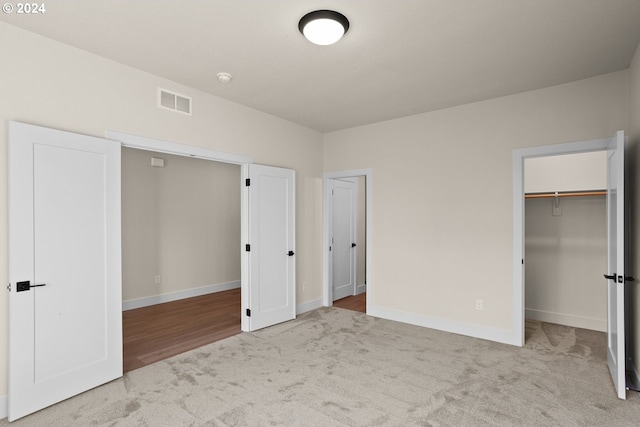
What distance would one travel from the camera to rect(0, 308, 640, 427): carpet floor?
94.6 inches

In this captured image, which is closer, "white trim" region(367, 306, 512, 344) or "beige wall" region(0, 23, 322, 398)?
"beige wall" region(0, 23, 322, 398)

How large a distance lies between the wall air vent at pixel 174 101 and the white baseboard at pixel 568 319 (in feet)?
16.3

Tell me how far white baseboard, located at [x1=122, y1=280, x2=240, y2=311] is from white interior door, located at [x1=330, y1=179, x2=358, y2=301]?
87.1 inches

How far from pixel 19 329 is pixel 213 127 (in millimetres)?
2493

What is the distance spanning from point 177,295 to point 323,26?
504 centimetres

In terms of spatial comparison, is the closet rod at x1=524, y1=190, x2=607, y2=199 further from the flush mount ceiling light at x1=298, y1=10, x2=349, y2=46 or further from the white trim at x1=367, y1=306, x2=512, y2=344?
the flush mount ceiling light at x1=298, y1=10, x2=349, y2=46

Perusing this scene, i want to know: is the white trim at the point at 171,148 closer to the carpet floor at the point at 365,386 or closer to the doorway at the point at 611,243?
the carpet floor at the point at 365,386

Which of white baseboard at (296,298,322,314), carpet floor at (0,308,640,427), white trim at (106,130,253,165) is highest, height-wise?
white trim at (106,130,253,165)

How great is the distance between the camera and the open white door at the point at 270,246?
427 centimetres

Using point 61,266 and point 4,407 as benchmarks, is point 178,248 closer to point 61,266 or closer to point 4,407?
point 61,266

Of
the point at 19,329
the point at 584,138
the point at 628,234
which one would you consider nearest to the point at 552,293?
the point at 628,234

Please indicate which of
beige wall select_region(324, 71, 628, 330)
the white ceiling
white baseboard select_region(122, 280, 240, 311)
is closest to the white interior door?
beige wall select_region(324, 71, 628, 330)

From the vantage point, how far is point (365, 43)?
2.74 meters

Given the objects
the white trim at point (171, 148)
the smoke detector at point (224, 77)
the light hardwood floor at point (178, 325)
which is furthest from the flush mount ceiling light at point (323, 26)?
the light hardwood floor at point (178, 325)
